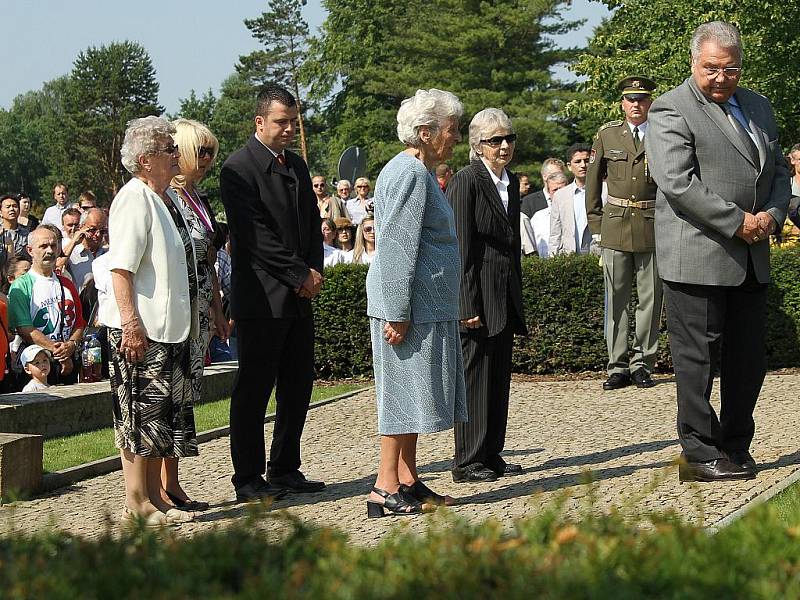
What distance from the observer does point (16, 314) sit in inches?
449

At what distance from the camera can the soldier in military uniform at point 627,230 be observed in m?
11.4

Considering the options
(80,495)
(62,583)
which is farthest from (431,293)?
(62,583)

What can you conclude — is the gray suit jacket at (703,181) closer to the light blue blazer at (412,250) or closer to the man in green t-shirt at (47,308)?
the light blue blazer at (412,250)

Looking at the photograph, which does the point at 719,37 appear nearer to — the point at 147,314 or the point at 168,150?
the point at 168,150

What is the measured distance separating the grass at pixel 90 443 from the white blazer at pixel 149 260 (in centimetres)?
224

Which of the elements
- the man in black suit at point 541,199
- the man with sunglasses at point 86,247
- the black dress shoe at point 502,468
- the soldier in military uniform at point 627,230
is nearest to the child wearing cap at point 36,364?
the man with sunglasses at point 86,247

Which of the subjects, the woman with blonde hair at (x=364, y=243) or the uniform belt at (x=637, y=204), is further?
the woman with blonde hair at (x=364, y=243)

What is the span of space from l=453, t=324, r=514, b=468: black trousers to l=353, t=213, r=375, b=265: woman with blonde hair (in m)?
6.71

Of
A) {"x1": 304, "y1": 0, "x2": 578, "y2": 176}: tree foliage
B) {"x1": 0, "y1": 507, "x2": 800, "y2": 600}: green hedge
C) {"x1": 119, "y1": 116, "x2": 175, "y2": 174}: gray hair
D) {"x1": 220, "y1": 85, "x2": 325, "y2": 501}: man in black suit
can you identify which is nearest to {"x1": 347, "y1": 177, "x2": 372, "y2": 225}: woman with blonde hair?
{"x1": 220, "y1": 85, "x2": 325, "y2": 501}: man in black suit

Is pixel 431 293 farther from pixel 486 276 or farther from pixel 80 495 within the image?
pixel 80 495

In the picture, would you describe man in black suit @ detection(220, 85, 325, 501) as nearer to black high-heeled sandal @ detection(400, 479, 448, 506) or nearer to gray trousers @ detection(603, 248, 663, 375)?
black high-heeled sandal @ detection(400, 479, 448, 506)

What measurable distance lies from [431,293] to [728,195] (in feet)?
5.86

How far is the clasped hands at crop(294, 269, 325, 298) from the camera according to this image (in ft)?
24.6

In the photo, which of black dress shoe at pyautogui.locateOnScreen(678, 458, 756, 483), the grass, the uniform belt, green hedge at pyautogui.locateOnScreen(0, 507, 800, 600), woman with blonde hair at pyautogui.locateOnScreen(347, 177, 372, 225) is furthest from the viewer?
woman with blonde hair at pyautogui.locateOnScreen(347, 177, 372, 225)
